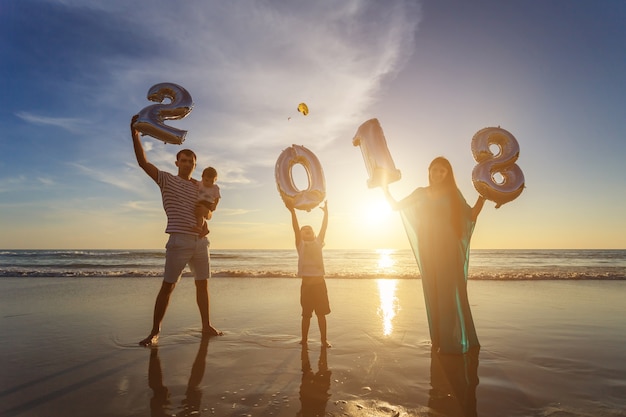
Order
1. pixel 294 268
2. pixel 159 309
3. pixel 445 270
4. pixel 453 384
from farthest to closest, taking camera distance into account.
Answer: pixel 294 268 → pixel 159 309 → pixel 445 270 → pixel 453 384

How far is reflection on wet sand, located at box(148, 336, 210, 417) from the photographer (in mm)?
3137

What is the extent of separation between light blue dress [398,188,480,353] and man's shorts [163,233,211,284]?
11.4 feet

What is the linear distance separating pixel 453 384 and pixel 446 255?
1.78 metres

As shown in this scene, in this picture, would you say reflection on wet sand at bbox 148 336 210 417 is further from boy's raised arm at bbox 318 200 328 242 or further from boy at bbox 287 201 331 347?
boy's raised arm at bbox 318 200 328 242

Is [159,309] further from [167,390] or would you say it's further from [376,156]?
[376,156]

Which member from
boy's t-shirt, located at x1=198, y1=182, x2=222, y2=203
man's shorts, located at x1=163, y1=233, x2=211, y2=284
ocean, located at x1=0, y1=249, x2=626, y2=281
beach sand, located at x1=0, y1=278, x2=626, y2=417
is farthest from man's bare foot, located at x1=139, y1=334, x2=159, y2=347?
ocean, located at x1=0, y1=249, x2=626, y2=281

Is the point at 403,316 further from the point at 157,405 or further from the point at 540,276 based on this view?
the point at 540,276

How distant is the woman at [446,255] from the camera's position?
4.84 m

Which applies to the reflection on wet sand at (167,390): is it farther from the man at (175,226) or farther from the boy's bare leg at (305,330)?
the boy's bare leg at (305,330)

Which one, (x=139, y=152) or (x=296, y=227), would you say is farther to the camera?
(x=296, y=227)

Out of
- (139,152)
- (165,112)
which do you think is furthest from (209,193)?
(165,112)

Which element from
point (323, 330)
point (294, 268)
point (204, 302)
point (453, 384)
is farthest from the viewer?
point (294, 268)

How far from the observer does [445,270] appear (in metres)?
4.95

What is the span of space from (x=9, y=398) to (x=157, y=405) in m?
1.56
